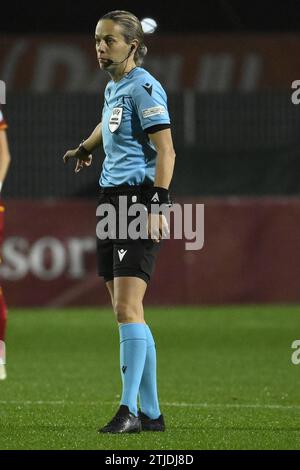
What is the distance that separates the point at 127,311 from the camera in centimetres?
580

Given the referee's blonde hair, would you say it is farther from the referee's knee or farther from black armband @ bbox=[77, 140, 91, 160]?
the referee's knee

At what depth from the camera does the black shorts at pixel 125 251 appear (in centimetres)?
581

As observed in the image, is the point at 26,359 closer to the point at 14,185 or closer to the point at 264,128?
the point at 14,185

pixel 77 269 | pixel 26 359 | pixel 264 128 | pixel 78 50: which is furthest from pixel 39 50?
pixel 26 359

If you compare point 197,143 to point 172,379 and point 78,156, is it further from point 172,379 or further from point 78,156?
point 78,156

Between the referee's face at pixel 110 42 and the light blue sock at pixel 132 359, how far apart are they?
4.15ft

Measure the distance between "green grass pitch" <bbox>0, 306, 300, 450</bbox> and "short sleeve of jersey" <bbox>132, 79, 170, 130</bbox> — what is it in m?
1.46

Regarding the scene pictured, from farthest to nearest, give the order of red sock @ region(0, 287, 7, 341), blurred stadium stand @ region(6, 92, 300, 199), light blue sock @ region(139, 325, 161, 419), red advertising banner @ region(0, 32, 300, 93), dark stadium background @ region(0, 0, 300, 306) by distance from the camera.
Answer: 1. red advertising banner @ region(0, 32, 300, 93)
2. blurred stadium stand @ region(6, 92, 300, 199)
3. dark stadium background @ region(0, 0, 300, 306)
4. red sock @ region(0, 287, 7, 341)
5. light blue sock @ region(139, 325, 161, 419)

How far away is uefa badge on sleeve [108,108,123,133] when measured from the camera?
588cm

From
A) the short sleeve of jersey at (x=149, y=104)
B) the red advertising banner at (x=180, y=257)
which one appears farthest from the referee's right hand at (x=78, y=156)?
the red advertising banner at (x=180, y=257)

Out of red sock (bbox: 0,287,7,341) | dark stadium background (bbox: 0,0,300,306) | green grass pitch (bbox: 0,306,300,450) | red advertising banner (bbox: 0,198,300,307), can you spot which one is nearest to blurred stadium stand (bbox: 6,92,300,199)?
dark stadium background (bbox: 0,0,300,306)

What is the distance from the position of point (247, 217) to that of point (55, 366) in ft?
21.3

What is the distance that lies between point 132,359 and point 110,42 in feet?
4.89

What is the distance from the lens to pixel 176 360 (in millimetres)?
10359
